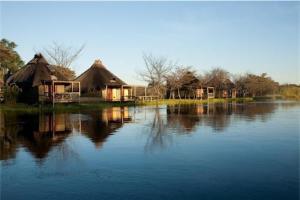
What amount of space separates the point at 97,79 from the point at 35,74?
11.2m

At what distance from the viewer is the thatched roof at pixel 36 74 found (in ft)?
133

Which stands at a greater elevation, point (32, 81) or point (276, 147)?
point (32, 81)

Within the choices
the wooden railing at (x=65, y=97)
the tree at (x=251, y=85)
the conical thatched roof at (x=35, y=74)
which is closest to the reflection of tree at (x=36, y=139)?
→ the wooden railing at (x=65, y=97)

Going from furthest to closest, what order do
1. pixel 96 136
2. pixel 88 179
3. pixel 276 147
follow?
pixel 96 136 < pixel 276 147 < pixel 88 179

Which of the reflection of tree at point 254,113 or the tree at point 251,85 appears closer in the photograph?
the reflection of tree at point 254,113

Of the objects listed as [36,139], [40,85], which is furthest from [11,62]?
[36,139]

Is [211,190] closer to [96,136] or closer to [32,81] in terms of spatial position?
[96,136]

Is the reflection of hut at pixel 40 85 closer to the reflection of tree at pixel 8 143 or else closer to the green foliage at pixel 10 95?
the green foliage at pixel 10 95

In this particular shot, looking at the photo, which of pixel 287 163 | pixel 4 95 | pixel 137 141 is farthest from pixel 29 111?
pixel 287 163

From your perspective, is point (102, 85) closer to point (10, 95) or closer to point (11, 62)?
point (10, 95)

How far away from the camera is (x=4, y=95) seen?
34.8 metres

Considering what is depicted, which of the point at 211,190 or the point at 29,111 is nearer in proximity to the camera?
the point at 211,190

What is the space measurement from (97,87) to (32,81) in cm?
1143

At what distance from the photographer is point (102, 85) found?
162 feet
